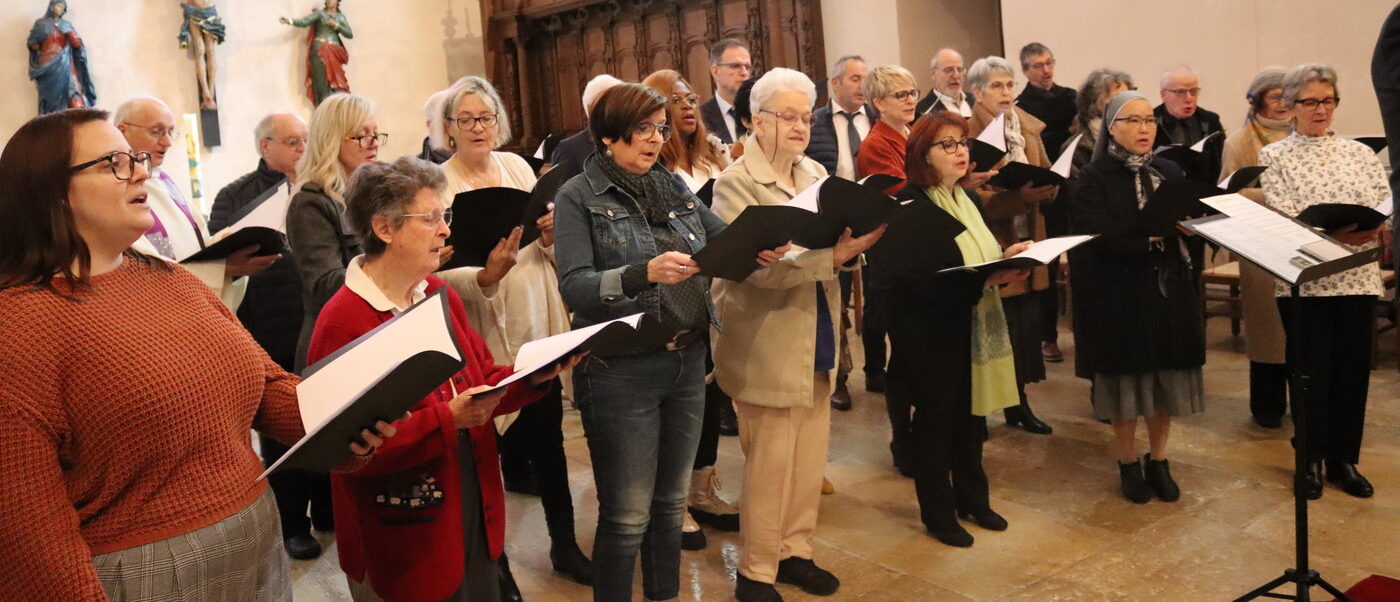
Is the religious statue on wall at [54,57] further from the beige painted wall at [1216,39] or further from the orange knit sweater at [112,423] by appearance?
the orange knit sweater at [112,423]

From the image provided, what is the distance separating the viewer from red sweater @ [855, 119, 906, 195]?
4.23 meters

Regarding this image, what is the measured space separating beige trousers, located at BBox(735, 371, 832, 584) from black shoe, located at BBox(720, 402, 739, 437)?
1.78 m

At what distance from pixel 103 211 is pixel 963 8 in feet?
28.0

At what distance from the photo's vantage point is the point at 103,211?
1.60 metres

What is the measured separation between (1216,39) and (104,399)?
24.3 ft

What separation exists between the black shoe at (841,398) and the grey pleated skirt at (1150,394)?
64.8 inches

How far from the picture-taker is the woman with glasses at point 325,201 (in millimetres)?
3119

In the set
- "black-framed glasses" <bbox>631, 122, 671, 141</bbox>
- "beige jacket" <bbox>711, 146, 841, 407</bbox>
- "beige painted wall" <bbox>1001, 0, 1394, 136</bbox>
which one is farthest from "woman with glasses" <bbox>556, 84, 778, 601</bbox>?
"beige painted wall" <bbox>1001, 0, 1394, 136</bbox>

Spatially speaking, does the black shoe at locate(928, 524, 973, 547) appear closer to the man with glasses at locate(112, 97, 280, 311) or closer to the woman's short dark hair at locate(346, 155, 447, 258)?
the woman's short dark hair at locate(346, 155, 447, 258)

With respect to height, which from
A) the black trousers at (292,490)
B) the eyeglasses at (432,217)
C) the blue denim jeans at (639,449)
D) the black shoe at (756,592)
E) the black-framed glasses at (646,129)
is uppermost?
the black-framed glasses at (646,129)

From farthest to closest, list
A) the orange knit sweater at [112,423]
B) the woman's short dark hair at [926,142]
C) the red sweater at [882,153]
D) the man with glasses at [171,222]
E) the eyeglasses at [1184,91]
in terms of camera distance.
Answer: the eyeglasses at [1184,91] < the red sweater at [882,153] < the woman's short dark hair at [926,142] < the man with glasses at [171,222] < the orange knit sweater at [112,423]

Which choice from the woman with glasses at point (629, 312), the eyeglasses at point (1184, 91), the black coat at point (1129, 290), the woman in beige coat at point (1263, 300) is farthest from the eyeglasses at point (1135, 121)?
the eyeglasses at point (1184, 91)

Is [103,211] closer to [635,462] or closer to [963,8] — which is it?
[635,462]

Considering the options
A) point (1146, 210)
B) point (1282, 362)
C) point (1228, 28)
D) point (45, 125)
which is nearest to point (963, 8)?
point (1228, 28)
